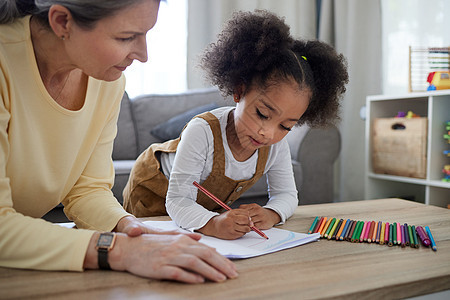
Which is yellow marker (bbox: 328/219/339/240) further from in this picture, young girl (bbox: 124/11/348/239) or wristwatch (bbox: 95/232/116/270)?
wristwatch (bbox: 95/232/116/270)

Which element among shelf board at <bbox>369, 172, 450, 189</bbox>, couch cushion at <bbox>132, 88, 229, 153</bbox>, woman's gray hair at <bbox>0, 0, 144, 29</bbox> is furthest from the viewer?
couch cushion at <bbox>132, 88, 229, 153</bbox>

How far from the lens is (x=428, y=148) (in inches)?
97.7

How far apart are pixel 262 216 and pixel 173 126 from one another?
1601 millimetres

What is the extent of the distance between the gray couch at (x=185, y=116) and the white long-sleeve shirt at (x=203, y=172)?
894 mm

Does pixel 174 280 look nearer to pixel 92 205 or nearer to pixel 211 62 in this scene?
pixel 92 205

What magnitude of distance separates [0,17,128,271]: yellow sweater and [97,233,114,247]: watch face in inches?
0.8

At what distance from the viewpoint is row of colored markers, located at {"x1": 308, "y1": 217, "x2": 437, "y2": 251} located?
0.90 metres

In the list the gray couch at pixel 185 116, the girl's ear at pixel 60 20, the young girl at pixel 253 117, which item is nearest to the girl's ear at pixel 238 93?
the young girl at pixel 253 117

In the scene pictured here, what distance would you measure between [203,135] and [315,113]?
1.20ft

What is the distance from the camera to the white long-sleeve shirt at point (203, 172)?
3.56 feet

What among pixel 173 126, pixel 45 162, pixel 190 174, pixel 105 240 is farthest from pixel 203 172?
pixel 173 126

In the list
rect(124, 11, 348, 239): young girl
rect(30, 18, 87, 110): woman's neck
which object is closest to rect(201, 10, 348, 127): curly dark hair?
rect(124, 11, 348, 239): young girl

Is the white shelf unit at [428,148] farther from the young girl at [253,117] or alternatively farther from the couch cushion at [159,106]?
the young girl at [253,117]

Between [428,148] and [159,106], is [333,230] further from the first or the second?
[159,106]
